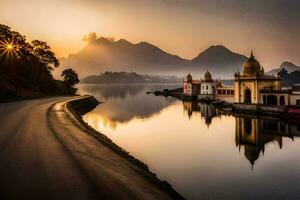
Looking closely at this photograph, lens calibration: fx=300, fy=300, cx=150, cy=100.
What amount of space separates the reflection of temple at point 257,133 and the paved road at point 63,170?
15618mm

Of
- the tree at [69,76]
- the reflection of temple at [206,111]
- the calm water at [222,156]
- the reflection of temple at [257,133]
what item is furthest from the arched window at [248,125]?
the tree at [69,76]

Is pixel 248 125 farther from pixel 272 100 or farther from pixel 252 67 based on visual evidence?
pixel 252 67

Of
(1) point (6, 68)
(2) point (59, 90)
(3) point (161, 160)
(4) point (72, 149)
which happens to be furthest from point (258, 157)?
(2) point (59, 90)

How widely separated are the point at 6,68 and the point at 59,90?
29335 millimetres

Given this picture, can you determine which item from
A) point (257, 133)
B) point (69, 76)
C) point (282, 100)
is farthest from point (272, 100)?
point (69, 76)

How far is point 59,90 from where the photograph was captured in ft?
373

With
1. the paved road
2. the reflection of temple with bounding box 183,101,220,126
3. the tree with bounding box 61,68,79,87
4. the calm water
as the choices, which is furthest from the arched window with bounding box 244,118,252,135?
the tree with bounding box 61,68,79,87

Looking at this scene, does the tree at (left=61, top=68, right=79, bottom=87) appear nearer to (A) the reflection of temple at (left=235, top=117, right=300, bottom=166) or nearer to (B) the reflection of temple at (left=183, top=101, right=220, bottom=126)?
(B) the reflection of temple at (left=183, top=101, right=220, bottom=126)

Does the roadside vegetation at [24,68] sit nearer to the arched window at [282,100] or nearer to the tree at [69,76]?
the tree at [69,76]

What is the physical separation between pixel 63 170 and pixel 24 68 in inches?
3467

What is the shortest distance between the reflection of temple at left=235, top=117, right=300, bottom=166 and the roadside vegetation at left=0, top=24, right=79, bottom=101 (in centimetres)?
5007

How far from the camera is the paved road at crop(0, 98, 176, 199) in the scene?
1488 centimetres

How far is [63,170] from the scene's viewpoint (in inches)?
719

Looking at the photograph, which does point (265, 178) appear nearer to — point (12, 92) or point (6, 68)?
point (12, 92)
